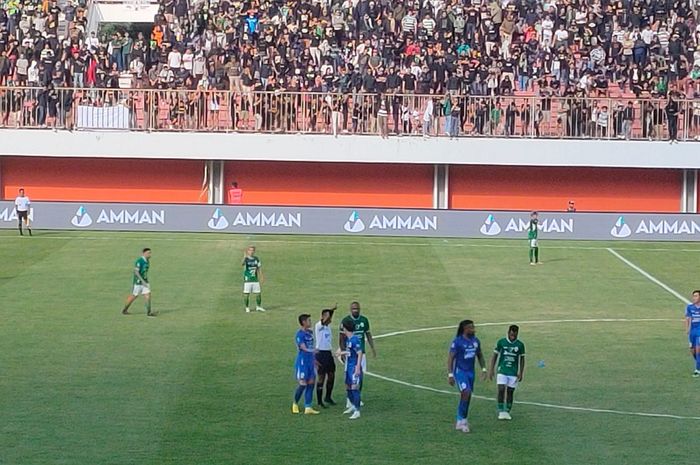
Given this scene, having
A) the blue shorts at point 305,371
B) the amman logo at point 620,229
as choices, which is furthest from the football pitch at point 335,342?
the amman logo at point 620,229

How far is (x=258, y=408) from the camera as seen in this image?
71.1 ft

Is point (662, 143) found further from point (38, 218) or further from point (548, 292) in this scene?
point (38, 218)

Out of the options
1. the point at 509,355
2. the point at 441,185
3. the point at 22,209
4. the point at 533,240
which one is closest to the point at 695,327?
the point at 509,355

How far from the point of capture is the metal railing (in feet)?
166

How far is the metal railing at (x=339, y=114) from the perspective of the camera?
1988 inches

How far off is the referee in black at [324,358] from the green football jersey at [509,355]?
8.67 ft

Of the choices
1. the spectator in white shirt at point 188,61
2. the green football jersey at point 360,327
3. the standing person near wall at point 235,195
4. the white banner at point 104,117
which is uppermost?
the spectator in white shirt at point 188,61

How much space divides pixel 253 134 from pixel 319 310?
19186 millimetres

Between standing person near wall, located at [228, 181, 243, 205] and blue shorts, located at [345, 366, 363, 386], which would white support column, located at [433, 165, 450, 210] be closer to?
standing person near wall, located at [228, 181, 243, 205]

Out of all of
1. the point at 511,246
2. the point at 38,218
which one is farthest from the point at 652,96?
the point at 38,218

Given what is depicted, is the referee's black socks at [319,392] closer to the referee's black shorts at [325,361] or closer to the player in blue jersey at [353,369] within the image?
the referee's black shorts at [325,361]

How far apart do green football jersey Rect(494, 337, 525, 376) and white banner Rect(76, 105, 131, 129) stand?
106ft

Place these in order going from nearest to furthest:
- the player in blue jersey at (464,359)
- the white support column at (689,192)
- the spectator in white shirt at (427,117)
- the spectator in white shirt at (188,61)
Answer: the player in blue jersey at (464,359), the spectator in white shirt at (427,117), the spectator in white shirt at (188,61), the white support column at (689,192)

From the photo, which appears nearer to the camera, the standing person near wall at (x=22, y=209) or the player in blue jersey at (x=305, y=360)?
the player in blue jersey at (x=305, y=360)
